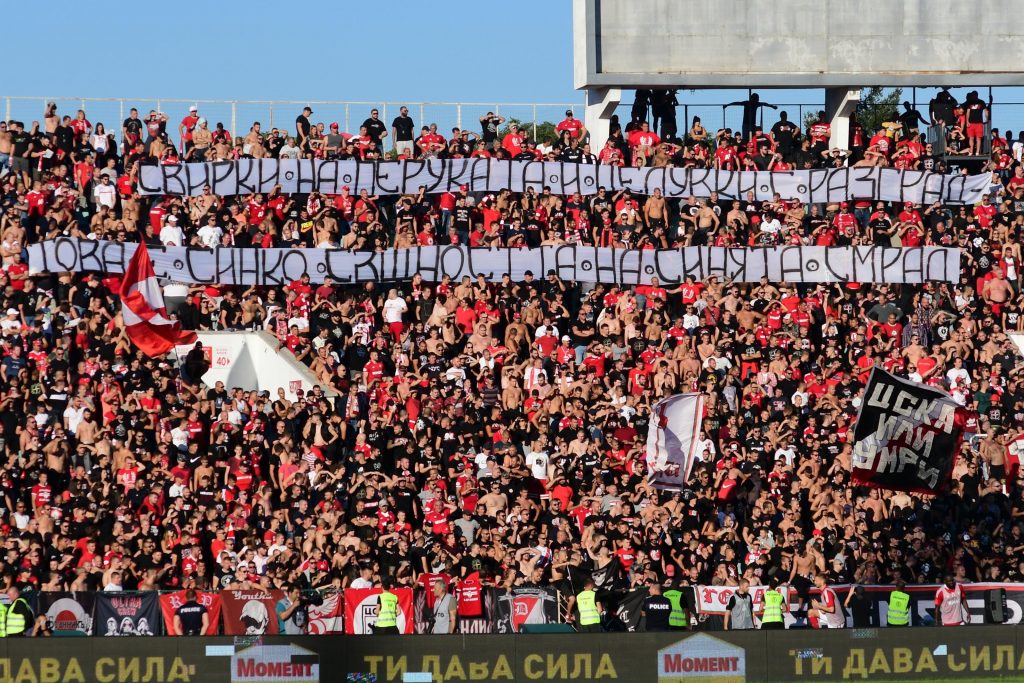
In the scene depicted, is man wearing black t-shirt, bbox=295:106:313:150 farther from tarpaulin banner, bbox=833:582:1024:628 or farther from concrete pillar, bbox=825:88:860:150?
tarpaulin banner, bbox=833:582:1024:628

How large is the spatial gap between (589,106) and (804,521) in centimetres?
1381

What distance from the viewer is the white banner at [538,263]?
3294cm

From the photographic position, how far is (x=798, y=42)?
38438mm

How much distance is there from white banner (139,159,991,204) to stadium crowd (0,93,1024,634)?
1.04 feet

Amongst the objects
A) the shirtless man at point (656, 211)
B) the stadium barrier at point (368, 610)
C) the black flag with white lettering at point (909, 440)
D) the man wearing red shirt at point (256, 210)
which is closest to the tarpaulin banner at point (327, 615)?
→ the stadium barrier at point (368, 610)

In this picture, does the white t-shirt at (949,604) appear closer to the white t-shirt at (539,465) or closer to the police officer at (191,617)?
the white t-shirt at (539,465)

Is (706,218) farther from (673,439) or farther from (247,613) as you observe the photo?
(247,613)

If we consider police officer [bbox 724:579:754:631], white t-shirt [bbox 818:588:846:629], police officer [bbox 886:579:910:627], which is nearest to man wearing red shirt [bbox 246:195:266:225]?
police officer [bbox 724:579:754:631]

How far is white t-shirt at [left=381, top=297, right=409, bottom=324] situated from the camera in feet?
105

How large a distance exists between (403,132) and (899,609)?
16.6m

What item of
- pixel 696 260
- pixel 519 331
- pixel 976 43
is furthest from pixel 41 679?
pixel 976 43

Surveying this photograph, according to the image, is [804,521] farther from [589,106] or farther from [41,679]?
[589,106]

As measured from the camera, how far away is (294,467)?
2728 centimetres

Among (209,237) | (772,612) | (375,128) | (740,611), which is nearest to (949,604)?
(772,612)
